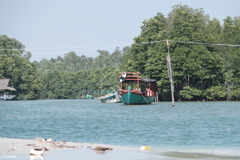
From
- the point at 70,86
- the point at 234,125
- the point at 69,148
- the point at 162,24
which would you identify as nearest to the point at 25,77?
the point at 70,86

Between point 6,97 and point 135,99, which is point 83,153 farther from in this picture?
point 6,97

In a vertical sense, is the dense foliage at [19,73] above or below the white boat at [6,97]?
above

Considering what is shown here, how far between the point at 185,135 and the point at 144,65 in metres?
68.9

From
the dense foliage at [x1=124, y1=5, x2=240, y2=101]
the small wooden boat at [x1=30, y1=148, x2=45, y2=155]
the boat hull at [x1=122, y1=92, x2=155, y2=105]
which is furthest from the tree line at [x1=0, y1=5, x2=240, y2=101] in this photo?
the small wooden boat at [x1=30, y1=148, x2=45, y2=155]

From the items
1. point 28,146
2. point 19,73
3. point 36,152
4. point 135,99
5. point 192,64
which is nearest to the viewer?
point 36,152

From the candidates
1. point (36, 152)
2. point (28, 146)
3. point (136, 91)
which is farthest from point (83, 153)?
point (136, 91)

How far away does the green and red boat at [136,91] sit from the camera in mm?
76125

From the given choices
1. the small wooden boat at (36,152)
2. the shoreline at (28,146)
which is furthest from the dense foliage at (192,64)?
the small wooden boat at (36,152)

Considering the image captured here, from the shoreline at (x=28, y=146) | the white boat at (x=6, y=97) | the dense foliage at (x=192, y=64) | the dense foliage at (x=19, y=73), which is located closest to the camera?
the shoreline at (x=28, y=146)

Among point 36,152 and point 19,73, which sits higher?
point 19,73

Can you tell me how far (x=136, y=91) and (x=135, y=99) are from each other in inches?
96.7

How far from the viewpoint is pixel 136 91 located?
75.5 m

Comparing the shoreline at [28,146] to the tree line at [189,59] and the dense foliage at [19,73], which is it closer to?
the tree line at [189,59]

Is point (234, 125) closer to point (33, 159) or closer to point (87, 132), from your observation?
point (87, 132)
